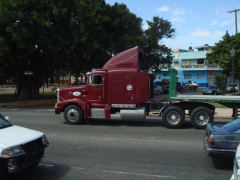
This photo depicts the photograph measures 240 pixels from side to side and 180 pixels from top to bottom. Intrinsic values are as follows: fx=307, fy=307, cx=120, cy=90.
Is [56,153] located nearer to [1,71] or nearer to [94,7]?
[94,7]

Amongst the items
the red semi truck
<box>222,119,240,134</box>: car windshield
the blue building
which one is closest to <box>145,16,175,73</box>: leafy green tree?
the blue building

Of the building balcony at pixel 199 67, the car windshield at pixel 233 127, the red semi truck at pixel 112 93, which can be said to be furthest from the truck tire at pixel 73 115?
the building balcony at pixel 199 67

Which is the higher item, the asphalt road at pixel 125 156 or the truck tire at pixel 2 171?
the truck tire at pixel 2 171

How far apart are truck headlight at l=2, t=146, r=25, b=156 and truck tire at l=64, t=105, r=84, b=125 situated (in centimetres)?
805

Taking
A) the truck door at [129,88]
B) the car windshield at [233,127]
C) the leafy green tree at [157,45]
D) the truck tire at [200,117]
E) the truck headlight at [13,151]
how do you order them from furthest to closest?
the leafy green tree at [157,45] < the truck door at [129,88] < the truck tire at [200,117] < the car windshield at [233,127] < the truck headlight at [13,151]

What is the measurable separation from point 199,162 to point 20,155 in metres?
4.26

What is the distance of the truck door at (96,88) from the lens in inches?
534

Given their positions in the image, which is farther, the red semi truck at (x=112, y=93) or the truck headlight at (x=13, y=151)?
the red semi truck at (x=112, y=93)

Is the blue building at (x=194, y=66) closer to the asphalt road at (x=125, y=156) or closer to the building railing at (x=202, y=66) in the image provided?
the building railing at (x=202, y=66)

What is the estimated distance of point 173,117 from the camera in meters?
12.9

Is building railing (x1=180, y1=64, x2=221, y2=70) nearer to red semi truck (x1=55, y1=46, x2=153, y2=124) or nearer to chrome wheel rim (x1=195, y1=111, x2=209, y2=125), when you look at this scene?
→ red semi truck (x1=55, y1=46, x2=153, y2=124)

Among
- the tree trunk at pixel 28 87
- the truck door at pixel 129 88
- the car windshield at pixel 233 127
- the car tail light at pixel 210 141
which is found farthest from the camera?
the tree trunk at pixel 28 87

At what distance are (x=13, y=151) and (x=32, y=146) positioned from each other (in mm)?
540

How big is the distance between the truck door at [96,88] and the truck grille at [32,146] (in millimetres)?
7375
